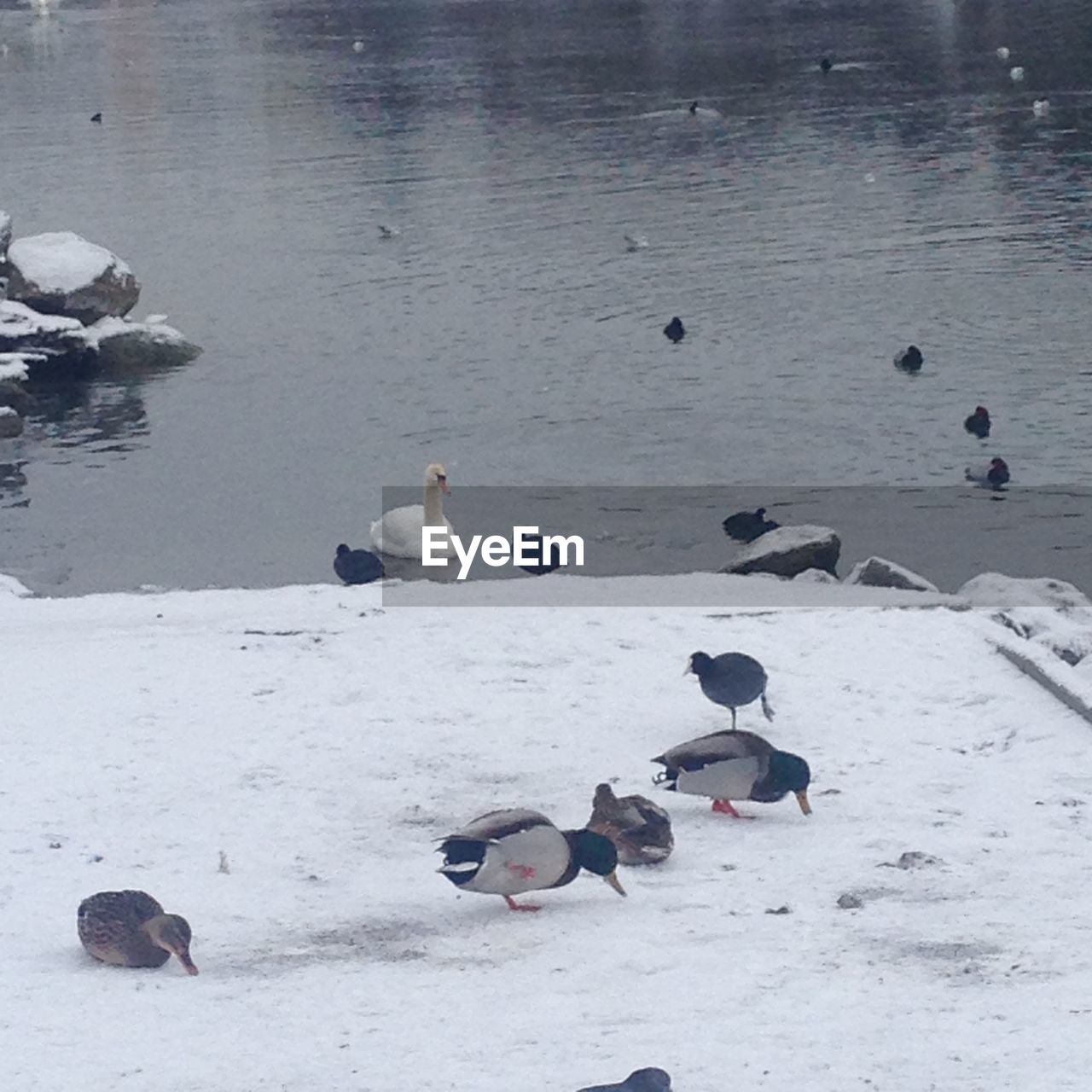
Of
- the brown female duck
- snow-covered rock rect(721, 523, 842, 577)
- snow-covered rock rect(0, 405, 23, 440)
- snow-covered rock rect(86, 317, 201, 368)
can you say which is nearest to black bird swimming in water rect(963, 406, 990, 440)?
snow-covered rock rect(721, 523, 842, 577)

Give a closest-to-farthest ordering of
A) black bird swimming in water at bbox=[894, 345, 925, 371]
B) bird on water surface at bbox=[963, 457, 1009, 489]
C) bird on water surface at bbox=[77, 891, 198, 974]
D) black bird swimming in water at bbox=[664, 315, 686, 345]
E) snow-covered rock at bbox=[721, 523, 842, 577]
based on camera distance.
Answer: bird on water surface at bbox=[77, 891, 198, 974] → snow-covered rock at bbox=[721, 523, 842, 577] → bird on water surface at bbox=[963, 457, 1009, 489] → black bird swimming in water at bbox=[894, 345, 925, 371] → black bird swimming in water at bbox=[664, 315, 686, 345]

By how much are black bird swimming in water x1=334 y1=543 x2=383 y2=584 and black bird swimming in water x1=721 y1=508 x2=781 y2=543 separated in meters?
3.73

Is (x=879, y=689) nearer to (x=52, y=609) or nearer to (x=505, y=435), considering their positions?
(x=52, y=609)

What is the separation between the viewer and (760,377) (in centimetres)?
2586

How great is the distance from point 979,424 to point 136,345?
12817mm

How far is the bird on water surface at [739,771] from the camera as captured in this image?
884 centimetres

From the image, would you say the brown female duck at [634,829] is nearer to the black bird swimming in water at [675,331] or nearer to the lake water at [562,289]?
the lake water at [562,289]

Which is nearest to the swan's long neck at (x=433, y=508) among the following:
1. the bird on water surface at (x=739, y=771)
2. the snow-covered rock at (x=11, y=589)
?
the snow-covered rock at (x=11, y=589)

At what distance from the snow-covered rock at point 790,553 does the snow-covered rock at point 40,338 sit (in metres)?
13.8

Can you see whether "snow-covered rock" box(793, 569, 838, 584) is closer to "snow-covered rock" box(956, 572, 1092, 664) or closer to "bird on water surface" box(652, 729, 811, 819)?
"snow-covered rock" box(956, 572, 1092, 664)

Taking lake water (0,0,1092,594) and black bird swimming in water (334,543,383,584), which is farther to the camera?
lake water (0,0,1092,594)

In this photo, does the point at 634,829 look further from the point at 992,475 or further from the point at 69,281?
the point at 69,281

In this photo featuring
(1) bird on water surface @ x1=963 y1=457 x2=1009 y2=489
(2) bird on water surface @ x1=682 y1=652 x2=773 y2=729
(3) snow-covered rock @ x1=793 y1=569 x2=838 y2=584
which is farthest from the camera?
(1) bird on water surface @ x1=963 y1=457 x2=1009 y2=489

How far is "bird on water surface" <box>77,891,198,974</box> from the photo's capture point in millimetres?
7270
